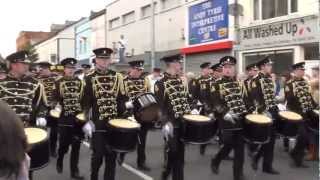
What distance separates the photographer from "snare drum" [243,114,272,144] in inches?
322

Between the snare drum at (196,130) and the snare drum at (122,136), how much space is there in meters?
0.75

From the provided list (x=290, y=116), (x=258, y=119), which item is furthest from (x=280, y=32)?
(x=258, y=119)

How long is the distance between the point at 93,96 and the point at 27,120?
3.13ft

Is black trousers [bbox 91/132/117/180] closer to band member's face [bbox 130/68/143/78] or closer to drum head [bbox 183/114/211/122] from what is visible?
drum head [bbox 183/114/211/122]

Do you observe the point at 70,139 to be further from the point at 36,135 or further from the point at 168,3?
the point at 168,3

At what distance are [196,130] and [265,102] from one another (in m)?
2.17

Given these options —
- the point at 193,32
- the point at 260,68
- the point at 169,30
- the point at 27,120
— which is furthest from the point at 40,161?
the point at 169,30

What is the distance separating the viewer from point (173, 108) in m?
7.61

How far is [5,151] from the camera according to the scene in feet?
7.94

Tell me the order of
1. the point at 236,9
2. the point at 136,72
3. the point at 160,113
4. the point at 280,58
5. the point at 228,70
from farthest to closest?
the point at 236,9, the point at 280,58, the point at 136,72, the point at 228,70, the point at 160,113

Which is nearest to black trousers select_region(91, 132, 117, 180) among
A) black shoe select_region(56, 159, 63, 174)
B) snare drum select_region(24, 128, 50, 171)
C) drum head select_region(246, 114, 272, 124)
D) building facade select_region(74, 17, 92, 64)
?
snare drum select_region(24, 128, 50, 171)

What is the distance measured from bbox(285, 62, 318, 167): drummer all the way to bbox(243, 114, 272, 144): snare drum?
1.59 meters

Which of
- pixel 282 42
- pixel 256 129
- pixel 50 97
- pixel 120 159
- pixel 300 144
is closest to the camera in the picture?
pixel 256 129

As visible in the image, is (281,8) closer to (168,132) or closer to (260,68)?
(260,68)
